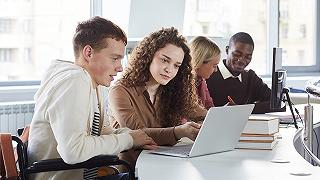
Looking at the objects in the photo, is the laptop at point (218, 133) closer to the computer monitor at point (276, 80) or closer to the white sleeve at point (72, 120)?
the white sleeve at point (72, 120)

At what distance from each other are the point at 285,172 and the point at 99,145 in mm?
713

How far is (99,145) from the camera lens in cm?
210

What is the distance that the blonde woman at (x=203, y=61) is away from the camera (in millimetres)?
3477

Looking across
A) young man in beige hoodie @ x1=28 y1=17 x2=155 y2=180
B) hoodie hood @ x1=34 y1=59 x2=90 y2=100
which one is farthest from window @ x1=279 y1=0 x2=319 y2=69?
hoodie hood @ x1=34 y1=59 x2=90 y2=100

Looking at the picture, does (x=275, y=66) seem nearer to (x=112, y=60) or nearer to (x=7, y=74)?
(x=112, y=60)

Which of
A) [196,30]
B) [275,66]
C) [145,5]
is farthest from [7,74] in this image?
[275,66]

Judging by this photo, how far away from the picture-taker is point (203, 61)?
3473 millimetres

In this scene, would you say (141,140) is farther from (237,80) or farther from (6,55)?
(6,55)

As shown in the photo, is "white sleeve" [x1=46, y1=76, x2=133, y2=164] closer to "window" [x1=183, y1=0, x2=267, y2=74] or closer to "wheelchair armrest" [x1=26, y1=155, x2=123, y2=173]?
"wheelchair armrest" [x1=26, y1=155, x2=123, y2=173]

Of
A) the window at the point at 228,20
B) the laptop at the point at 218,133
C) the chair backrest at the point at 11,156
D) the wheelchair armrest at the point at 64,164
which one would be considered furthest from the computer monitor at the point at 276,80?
the window at the point at 228,20

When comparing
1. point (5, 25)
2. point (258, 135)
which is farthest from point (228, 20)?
point (258, 135)

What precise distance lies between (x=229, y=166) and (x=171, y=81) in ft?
2.91

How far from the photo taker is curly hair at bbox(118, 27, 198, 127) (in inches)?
107

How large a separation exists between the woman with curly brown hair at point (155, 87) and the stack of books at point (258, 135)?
1.06 ft
